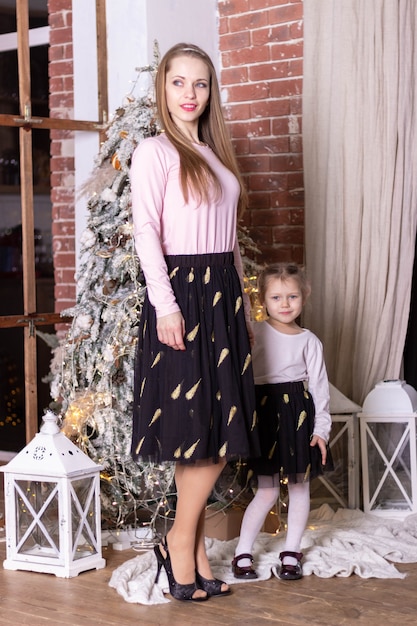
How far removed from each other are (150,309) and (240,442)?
0.46 metres

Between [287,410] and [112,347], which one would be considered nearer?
[287,410]

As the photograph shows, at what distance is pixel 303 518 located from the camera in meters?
3.21

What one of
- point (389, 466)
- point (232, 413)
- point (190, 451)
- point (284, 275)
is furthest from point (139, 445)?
point (389, 466)

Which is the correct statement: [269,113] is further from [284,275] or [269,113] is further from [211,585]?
[211,585]

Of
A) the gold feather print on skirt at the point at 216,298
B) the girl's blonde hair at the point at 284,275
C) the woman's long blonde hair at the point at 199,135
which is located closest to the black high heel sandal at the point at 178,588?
the gold feather print on skirt at the point at 216,298

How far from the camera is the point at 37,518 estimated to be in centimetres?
322

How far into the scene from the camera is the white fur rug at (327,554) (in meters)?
3.03

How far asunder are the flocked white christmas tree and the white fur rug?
28 centimetres

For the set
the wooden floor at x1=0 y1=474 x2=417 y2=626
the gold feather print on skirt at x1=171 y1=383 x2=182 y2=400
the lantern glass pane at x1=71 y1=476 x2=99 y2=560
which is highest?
the gold feather print on skirt at x1=171 y1=383 x2=182 y2=400

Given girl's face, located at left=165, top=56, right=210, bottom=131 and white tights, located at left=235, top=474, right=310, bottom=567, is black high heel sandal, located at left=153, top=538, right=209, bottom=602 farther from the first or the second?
girl's face, located at left=165, top=56, right=210, bottom=131

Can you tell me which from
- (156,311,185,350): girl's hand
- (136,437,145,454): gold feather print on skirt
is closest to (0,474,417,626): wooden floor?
(136,437,145,454): gold feather print on skirt

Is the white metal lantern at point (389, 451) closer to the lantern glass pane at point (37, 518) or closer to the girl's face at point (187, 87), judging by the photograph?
the lantern glass pane at point (37, 518)

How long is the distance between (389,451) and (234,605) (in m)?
1.15

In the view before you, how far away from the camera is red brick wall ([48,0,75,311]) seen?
4090mm
